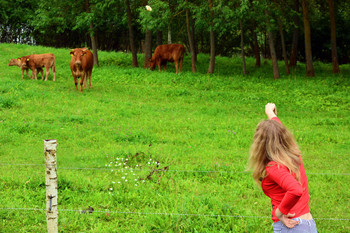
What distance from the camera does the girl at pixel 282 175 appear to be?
3197mm

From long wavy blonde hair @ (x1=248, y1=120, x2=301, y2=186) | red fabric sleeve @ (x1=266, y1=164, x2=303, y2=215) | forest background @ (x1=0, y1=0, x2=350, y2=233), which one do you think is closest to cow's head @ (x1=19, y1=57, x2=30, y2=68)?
forest background @ (x1=0, y1=0, x2=350, y2=233)

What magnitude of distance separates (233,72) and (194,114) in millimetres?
11098

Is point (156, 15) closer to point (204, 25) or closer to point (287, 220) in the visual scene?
point (204, 25)

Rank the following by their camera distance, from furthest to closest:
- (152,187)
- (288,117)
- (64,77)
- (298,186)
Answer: (64,77)
(288,117)
(152,187)
(298,186)

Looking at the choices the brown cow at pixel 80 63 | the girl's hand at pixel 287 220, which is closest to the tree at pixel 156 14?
the brown cow at pixel 80 63

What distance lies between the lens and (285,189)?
3164 millimetres

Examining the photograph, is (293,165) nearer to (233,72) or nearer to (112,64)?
(233,72)

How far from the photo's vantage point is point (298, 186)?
10.2 ft

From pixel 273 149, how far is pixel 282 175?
0.82 feet

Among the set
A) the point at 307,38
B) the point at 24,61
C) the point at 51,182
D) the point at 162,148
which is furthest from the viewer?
the point at 307,38

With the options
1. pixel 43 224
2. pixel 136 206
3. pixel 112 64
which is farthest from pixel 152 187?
pixel 112 64

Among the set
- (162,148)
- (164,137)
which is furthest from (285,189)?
(164,137)

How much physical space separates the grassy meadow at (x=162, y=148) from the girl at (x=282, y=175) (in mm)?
1842

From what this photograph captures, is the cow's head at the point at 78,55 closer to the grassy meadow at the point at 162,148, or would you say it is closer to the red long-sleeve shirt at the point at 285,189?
the grassy meadow at the point at 162,148
